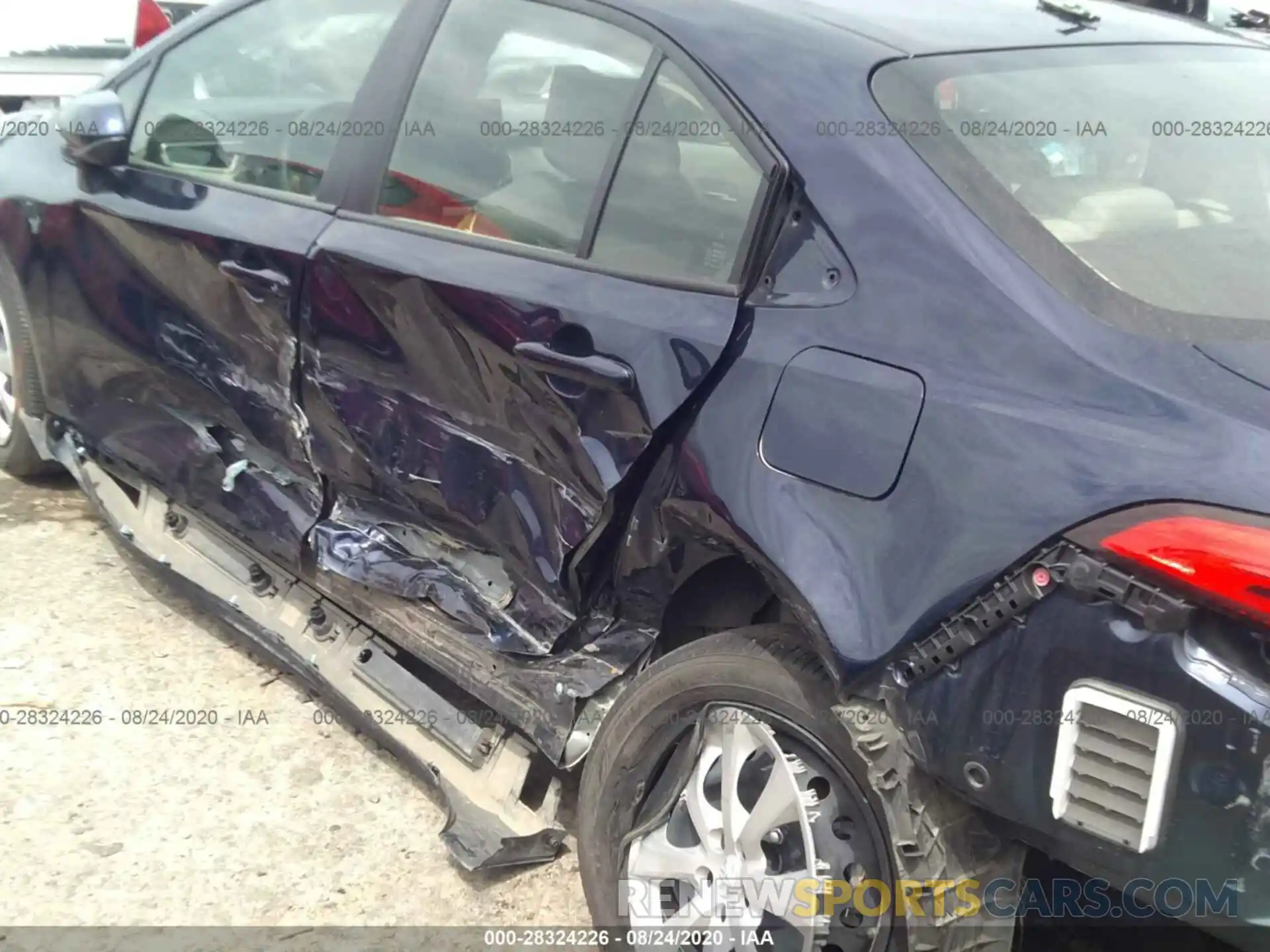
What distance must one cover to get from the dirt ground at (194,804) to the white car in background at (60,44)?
209 inches

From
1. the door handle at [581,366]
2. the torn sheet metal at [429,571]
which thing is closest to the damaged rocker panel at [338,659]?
the torn sheet metal at [429,571]

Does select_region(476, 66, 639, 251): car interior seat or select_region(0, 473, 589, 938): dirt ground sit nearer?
select_region(476, 66, 639, 251): car interior seat

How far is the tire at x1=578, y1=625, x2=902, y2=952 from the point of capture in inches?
73.9

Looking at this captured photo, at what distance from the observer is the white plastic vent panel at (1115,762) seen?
1.50m

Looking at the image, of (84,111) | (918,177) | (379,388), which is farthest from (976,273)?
(84,111)

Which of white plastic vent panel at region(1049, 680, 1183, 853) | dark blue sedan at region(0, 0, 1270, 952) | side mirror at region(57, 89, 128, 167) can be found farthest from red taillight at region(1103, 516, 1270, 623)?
side mirror at region(57, 89, 128, 167)

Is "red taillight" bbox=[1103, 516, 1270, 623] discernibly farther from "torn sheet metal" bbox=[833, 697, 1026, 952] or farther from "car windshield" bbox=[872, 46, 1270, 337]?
"torn sheet metal" bbox=[833, 697, 1026, 952]

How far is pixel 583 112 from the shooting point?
Result: 2447 millimetres

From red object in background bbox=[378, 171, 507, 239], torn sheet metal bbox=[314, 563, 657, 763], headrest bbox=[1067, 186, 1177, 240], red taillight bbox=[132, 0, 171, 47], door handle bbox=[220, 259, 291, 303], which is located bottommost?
torn sheet metal bbox=[314, 563, 657, 763]

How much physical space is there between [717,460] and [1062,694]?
67 cm

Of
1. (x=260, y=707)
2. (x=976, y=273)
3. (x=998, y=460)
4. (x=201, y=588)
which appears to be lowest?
(x=260, y=707)

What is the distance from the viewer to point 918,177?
189cm

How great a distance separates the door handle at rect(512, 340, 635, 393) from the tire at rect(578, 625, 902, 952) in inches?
19.2

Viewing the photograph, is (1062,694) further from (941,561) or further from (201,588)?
(201,588)
